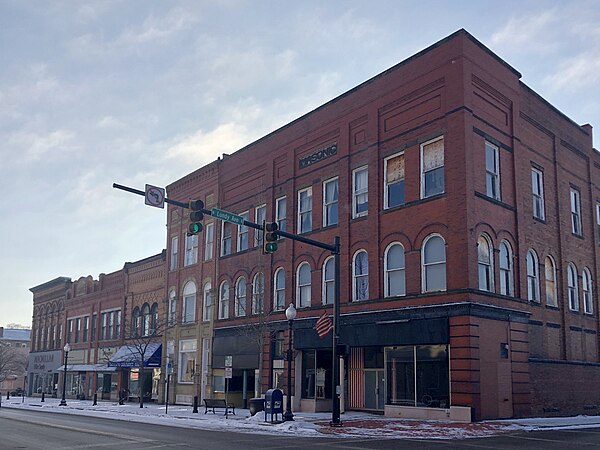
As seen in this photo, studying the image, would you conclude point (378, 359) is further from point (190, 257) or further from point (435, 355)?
point (190, 257)

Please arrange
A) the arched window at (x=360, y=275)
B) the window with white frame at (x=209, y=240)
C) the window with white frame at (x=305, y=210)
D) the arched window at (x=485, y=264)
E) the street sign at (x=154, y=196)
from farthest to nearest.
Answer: the window with white frame at (x=209, y=240), the window with white frame at (x=305, y=210), the arched window at (x=360, y=275), the arched window at (x=485, y=264), the street sign at (x=154, y=196)

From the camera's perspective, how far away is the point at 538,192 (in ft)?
105

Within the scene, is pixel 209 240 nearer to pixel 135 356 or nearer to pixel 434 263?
pixel 135 356

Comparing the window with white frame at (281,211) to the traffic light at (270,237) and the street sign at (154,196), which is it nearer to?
the traffic light at (270,237)

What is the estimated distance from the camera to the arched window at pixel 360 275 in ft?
101

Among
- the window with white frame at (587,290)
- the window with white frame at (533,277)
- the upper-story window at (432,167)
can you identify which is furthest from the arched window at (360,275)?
the window with white frame at (587,290)

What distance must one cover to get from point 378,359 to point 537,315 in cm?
729

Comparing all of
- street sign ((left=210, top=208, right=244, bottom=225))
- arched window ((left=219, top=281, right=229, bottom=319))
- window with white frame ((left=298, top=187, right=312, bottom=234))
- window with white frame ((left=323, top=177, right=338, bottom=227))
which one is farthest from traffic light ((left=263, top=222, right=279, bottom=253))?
arched window ((left=219, top=281, right=229, bottom=319))

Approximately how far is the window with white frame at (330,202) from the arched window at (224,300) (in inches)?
394

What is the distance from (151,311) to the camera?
50.2 metres

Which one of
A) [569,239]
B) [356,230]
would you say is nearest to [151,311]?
[356,230]

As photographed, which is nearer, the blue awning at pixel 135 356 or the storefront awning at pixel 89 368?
the blue awning at pixel 135 356

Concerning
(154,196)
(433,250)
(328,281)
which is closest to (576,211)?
(433,250)

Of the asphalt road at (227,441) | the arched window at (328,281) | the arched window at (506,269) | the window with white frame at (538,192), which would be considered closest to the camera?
the asphalt road at (227,441)
